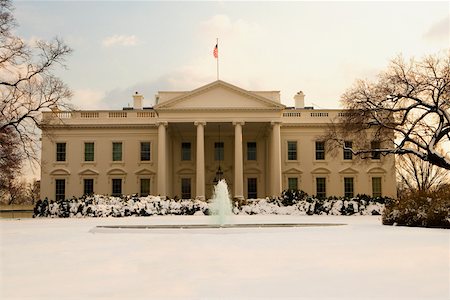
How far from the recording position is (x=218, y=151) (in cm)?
4762

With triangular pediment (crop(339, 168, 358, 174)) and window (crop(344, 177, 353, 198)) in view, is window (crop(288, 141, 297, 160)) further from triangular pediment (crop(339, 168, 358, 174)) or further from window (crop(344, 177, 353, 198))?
window (crop(344, 177, 353, 198))

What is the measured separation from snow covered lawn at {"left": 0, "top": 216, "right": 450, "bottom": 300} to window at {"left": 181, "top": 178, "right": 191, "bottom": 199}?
3475 centimetres

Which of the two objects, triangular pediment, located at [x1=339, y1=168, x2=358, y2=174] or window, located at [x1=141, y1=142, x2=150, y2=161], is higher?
window, located at [x1=141, y1=142, x2=150, y2=161]

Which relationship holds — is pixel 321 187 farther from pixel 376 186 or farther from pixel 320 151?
pixel 376 186

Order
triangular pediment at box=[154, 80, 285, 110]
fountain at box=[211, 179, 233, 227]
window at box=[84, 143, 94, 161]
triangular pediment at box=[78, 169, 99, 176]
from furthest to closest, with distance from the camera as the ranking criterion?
window at box=[84, 143, 94, 161]
triangular pediment at box=[78, 169, 99, 176]
triangular pediment at box=[154, 80, 285, 110]
fountain at box=[211, 179, 233, 227]

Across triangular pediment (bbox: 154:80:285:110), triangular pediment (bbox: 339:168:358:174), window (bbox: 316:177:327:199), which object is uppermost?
triangular pediment (bbox: 154:80:285:110)

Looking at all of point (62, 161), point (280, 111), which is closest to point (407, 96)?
point (280, 111)

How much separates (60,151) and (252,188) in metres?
18.4

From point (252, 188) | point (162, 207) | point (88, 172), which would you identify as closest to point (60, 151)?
point (88, 172)

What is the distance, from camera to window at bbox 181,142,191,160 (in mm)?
47750

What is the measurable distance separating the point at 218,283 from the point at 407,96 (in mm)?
23465

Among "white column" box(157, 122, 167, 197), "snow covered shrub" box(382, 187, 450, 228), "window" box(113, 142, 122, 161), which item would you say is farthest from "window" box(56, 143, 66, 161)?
"snow covered shrub" box(382, 187, 450, 228)

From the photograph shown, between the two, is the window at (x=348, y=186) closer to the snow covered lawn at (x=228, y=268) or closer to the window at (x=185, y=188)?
the window at (x=185, y=188)

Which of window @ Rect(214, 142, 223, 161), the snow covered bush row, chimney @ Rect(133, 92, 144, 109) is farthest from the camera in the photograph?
chimney @ Rect(133, 92, 144, 109)
